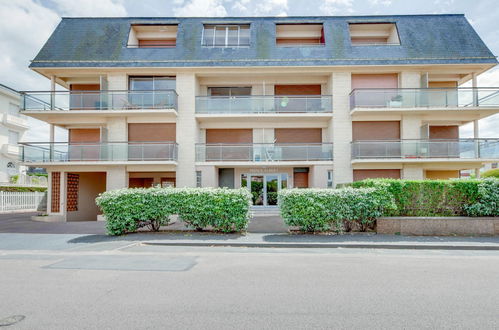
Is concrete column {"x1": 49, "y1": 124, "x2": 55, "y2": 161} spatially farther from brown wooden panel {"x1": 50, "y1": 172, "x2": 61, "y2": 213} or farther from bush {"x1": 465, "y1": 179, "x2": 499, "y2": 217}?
bush {"x1": 465, "y1": 179, "x2": 499, "y2": 217}

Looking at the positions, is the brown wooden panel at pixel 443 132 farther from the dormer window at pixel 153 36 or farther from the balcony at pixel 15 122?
the balcony at pixel 15 122

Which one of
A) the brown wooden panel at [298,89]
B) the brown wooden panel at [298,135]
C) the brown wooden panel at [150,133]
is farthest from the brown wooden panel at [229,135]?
the brown wooden panel at [298,89]

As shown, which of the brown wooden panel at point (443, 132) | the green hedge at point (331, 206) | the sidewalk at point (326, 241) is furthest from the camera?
the brown wooden panel at point (443, 132)

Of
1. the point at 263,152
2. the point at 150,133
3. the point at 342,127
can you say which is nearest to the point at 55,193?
the point at 150,133

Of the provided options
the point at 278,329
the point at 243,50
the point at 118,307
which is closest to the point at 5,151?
the point at 243,50

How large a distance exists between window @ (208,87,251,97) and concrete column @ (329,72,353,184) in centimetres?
518

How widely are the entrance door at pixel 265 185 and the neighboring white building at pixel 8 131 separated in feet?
84.4

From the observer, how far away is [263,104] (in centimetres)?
1823

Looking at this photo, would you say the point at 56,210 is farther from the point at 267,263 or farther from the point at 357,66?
the point at 357,66

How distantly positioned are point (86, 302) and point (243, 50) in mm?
16651

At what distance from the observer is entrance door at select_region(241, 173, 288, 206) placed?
1967cm

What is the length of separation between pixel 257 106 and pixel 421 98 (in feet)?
29.9

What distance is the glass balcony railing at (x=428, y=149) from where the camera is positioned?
1736 cm

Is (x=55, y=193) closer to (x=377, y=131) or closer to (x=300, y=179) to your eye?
(x=300, y=179)
